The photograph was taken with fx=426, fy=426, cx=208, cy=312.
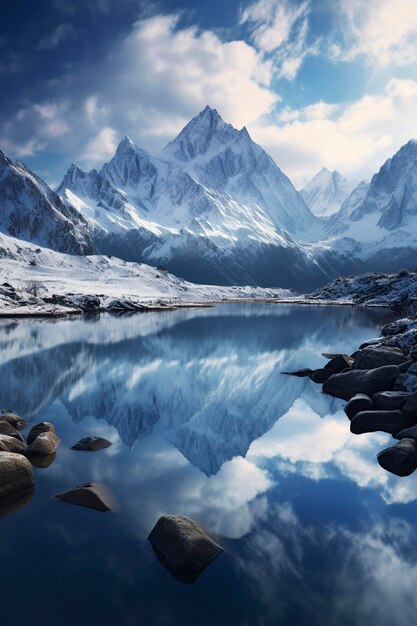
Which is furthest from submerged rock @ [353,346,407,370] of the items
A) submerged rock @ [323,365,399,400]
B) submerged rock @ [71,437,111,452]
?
submerged rock @ [71,437,111,452]

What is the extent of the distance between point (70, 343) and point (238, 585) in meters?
36.8

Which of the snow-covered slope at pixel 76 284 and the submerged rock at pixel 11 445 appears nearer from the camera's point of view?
the submerged rock at pixel 11 445

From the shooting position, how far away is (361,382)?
22.3 metres

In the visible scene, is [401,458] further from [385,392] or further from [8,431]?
[8,431]

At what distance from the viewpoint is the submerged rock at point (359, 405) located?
19.6 meters

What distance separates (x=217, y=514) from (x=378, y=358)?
16.6 m

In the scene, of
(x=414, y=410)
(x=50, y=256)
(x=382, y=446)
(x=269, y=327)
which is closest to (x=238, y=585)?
(x=382, y=446)

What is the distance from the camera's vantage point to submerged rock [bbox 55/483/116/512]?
11.3 meters

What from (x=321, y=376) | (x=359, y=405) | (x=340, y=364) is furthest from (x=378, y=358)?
(x=359, y=405)

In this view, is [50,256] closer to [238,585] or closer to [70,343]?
[70,343]

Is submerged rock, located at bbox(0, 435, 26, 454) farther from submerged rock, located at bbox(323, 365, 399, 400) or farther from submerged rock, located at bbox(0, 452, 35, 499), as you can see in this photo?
submerged rock, located at bbox(323, 365, 399, 400)

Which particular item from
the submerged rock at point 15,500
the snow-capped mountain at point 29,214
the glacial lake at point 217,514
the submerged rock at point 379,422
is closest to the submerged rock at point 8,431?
the glacial lake at point 217,514

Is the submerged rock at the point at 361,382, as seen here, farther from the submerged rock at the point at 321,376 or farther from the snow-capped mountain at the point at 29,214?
the snow-capped mountain at the point at 29,214

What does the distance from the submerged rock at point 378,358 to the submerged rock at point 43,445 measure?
17.4m
